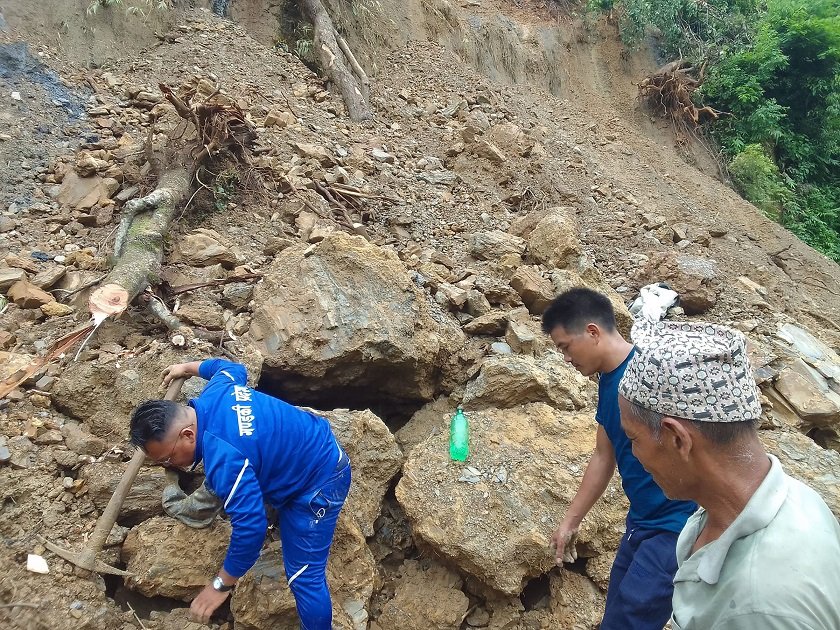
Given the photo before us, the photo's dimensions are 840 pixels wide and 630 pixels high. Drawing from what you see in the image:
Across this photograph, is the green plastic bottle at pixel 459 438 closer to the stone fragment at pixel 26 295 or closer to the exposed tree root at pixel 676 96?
the stone fragment at pixel 26 295

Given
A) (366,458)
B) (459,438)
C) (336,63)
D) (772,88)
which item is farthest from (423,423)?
(772,88)

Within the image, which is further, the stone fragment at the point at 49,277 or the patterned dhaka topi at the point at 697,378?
the stone fragment at the point at 49,277

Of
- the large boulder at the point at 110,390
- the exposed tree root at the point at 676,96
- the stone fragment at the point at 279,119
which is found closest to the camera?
the large boulder at the point at 110,390

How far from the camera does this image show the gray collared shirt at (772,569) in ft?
3.10

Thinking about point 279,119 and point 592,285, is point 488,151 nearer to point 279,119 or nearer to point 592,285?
point 279,119

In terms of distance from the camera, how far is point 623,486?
6.99 ft

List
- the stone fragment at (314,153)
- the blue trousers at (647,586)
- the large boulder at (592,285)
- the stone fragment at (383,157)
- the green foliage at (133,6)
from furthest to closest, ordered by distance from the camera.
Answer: the stone fragment at (383,157), the green foliage at (133,6), the stone fragment at (314,153), the large boulder at (592,285), the blue trousers at (647,586)

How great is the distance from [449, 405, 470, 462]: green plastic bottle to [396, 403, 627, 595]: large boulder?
0.10ft

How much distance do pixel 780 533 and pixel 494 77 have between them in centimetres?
1020

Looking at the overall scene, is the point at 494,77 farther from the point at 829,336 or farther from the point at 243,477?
the point at 243,477

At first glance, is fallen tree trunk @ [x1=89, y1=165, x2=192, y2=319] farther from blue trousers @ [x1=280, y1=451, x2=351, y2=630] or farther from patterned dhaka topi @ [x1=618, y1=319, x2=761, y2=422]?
patterned dhaka topi @ [x1=618, y1=319, x2=761, y2=422]

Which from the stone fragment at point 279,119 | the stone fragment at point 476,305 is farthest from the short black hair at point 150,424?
the stone fragment at point 279,119

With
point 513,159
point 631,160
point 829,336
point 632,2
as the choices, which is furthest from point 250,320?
point 632,2

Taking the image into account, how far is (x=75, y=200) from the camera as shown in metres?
4.36
